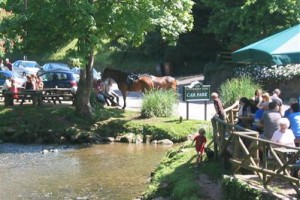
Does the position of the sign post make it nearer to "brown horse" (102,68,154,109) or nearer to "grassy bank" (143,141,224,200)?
"brown horse" (102,68,154,109)

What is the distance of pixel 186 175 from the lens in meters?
13.5

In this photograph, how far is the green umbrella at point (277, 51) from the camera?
38.5 ft

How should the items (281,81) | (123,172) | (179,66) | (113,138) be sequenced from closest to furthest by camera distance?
(123,172) → (113,138) → (281,81) → (179,66)

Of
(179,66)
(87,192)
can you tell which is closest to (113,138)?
(87,192)

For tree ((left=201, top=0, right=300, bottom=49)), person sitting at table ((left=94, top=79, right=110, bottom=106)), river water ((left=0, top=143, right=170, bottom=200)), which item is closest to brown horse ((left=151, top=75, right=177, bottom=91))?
person sitting at table ((left=94, top=79, right=110, bottom=106))

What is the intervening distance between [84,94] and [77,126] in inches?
58.3

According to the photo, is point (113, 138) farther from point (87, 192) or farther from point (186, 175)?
point (186, 175)

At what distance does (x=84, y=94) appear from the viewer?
967 inches

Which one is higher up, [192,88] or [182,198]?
[192,88]

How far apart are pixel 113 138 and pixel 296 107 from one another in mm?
11322

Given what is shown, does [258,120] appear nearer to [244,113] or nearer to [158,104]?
→ [244,113]

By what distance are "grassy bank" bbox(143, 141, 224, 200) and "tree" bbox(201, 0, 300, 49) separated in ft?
58.5

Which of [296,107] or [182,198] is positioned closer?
[182,198]

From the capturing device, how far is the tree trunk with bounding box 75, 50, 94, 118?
80.3 ft
